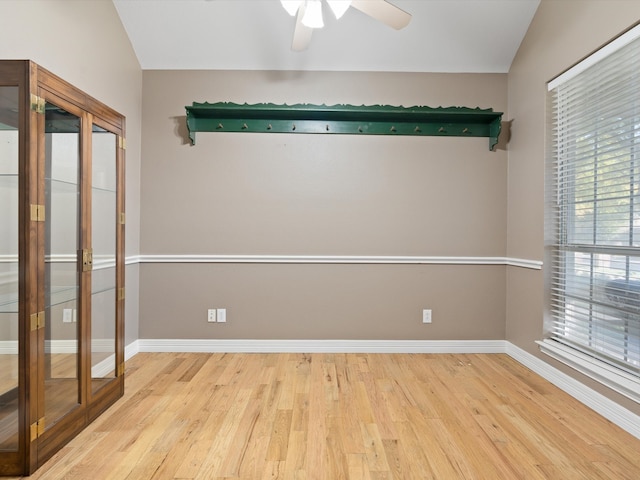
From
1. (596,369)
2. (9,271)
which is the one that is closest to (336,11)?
(9,271)

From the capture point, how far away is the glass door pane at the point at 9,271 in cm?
165

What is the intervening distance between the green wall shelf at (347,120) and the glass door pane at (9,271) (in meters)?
1.66

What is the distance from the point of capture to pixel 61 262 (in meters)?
1.91

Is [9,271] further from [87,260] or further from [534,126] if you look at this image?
[534,126]

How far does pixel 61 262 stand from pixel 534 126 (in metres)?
3.40

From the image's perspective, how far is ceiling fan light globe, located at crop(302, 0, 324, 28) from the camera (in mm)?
1885

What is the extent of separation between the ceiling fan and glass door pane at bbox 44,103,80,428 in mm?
1314

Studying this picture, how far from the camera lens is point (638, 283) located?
2113mm

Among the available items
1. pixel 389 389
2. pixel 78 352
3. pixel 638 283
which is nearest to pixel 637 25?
pixel 638 283

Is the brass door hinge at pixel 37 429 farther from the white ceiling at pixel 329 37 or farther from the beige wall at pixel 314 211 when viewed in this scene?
the white ceiling at pixel 329 37

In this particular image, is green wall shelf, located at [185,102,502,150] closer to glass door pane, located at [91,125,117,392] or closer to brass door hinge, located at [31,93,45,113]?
glass door pane, located at [91,125,117,392]

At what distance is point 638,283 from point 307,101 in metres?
2.74

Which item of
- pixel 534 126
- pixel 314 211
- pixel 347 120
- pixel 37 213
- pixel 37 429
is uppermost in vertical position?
pixel 347 120

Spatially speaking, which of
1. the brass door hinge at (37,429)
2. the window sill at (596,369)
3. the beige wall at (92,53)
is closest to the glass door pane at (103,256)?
the brass door hinge at (37,429)
